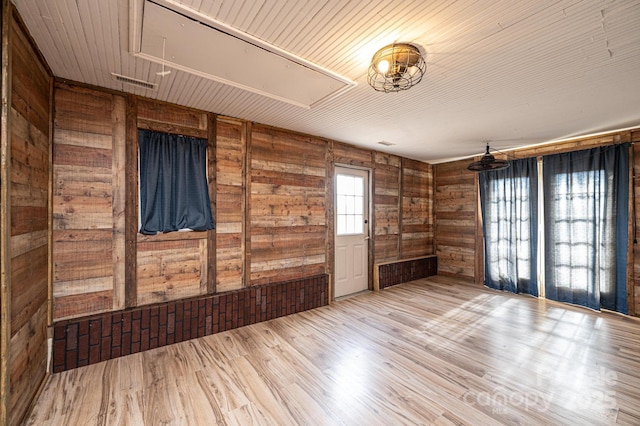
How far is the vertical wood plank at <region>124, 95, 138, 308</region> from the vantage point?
262cm

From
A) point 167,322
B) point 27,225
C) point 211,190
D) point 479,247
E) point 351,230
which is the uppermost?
point 211,190

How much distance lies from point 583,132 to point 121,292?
6160mm

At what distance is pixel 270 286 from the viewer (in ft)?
11.5

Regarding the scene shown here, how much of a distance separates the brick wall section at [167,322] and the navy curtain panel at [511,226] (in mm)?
3624

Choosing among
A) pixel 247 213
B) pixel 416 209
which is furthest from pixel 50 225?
pixel 416 209

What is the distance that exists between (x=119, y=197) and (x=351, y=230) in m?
3.29

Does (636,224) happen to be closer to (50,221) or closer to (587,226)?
(587,226)

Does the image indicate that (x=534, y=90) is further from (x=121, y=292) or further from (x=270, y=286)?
(x=121, y=292)

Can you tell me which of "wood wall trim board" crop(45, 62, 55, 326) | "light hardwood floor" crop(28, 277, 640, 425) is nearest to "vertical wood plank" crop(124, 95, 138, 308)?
"wood wall trim board" crop(45, 62, 55, 326)

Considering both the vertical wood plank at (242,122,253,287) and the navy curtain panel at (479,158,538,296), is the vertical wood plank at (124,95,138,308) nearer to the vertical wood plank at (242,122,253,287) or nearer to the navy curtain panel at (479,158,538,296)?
the vertical wood plank at (242,122,253,287)

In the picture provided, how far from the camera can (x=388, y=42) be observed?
1783 millimetres

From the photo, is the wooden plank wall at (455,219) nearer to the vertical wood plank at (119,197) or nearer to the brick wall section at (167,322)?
the brick wall section at (167,322)

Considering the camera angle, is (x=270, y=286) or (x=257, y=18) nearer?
(x=257, y=18)

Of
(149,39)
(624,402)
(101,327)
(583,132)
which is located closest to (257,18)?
(149,39)
